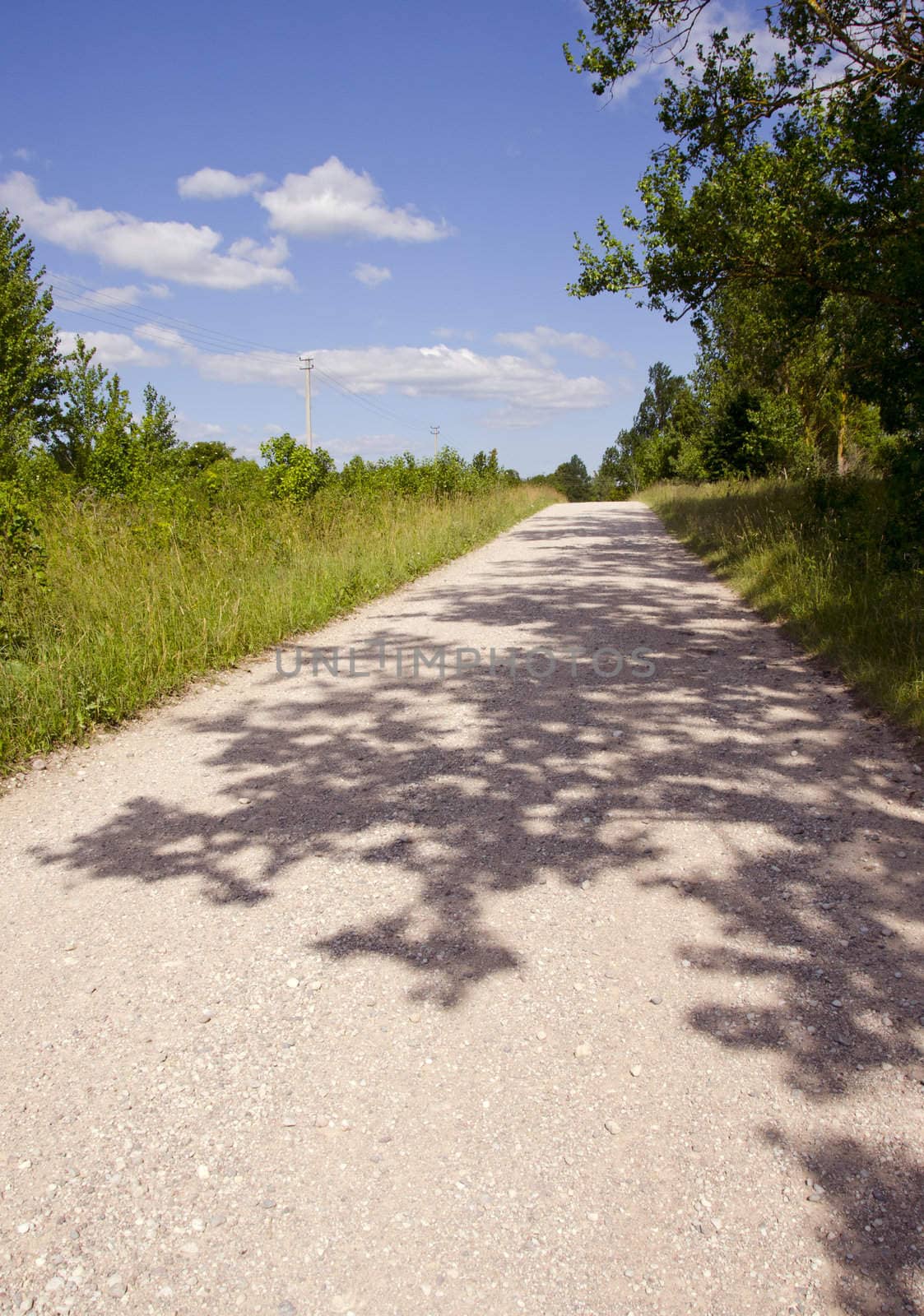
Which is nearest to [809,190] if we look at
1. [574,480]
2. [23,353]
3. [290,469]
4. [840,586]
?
[840,586]

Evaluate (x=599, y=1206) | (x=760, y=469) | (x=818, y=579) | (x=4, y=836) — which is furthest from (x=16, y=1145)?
(x=760, y=469)

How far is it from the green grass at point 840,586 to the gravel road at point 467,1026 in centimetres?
79

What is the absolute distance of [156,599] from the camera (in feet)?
21.9

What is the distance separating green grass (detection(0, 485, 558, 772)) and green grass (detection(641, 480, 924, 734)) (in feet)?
15.3

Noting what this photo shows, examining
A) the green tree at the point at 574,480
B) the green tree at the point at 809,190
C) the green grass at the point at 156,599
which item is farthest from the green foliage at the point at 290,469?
the green tree at the point at 574,480

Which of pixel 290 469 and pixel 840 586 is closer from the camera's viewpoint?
pixel 840 586

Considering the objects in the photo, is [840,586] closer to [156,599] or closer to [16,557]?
[156,599]

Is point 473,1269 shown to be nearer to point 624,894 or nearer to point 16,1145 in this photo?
point 16,1145

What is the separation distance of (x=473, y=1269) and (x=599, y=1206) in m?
0.31

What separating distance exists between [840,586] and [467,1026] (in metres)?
6.57

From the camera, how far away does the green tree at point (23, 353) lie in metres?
25.3

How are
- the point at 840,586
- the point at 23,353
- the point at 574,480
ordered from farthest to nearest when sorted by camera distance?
the point at 574,480, the point at 23,353, the point at 840,586

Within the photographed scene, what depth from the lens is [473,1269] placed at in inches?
65.9

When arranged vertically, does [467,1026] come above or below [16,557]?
below
